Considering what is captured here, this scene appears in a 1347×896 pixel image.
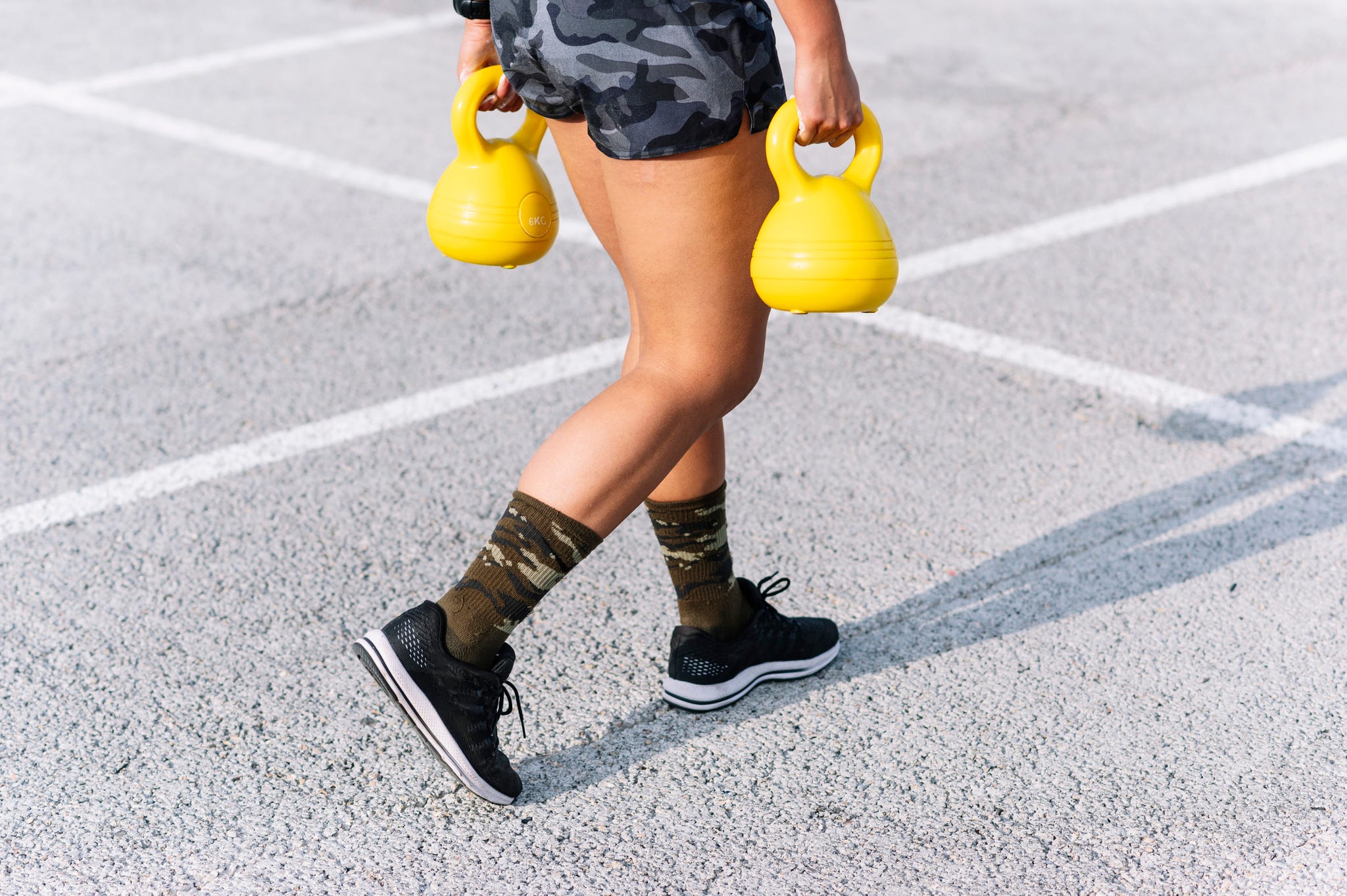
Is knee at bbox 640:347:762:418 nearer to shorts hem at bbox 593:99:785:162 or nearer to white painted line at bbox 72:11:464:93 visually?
shorts hem at bbox 593:99:785:162

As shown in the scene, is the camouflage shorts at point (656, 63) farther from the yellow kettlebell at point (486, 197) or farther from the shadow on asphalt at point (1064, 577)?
the shadow on asphalt at point (1064, 577)

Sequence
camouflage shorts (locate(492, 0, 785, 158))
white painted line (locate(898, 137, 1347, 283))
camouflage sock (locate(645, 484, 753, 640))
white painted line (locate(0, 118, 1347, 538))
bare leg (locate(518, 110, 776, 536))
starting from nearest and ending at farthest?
camouflage shorts (locate(492, 0, 785, 158)) → bare leg (locate(518, 110, 776, 536)) → camouflage sock (locate(645, 484, 753, 640)) → white painted line (locate(0, 118, 1347, 538)) → white painted line (locate(898, 137, 1347, 283))

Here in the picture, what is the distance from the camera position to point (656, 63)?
80.4 inches

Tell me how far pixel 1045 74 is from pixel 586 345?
435cm

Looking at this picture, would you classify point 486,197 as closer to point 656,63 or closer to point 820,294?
point 656,63

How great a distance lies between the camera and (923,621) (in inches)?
117

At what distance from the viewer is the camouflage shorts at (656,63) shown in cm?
203

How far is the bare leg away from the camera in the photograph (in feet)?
7.03

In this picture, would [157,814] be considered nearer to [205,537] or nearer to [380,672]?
[380,672]

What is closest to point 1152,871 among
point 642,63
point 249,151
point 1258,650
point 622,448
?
point 1258,650

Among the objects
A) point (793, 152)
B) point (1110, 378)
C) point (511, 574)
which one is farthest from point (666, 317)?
point (1110, 378)

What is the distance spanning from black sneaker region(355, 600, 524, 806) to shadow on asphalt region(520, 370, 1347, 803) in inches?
7.1

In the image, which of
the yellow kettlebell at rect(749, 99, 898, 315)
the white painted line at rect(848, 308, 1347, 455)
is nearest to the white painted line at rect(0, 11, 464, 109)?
the white painted line at rect(848, 308, 1347, 455)

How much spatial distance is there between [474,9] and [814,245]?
789mm
